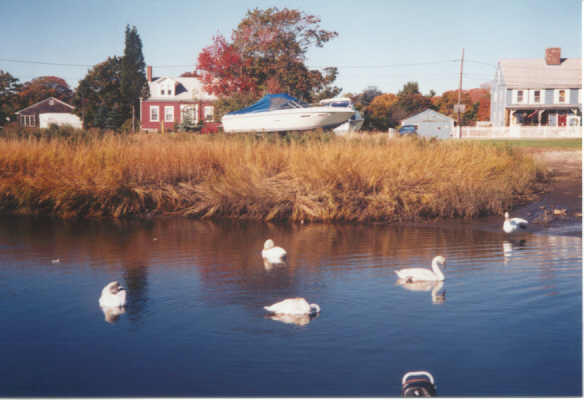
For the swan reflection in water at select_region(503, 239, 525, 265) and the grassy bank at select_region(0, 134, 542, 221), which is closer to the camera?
the swan reflection in water at select_region(503, 239, 525, 265)

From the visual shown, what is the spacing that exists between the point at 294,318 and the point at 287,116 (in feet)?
62.5

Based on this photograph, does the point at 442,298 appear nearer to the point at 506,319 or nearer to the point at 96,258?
the point at 506,319

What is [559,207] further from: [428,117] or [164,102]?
[428,117]

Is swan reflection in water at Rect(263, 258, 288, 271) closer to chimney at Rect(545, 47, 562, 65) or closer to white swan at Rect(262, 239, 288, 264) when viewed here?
white swan at Rect(262, 239, 288, 264)

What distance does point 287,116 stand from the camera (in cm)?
2522

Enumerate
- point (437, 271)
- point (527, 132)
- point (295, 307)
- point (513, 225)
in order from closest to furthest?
point (295, 307) < point (437, 271) < point (513, 225) < point (527, 132)

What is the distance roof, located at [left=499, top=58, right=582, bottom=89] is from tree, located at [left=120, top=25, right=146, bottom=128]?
33.6m

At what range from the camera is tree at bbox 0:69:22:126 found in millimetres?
62447

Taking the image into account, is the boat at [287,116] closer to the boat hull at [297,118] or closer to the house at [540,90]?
the boat hull at [297,118]

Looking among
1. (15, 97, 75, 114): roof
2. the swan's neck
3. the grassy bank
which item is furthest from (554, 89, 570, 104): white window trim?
the swan's neck

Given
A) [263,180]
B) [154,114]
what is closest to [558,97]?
[154,114]

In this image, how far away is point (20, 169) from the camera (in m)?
15.1

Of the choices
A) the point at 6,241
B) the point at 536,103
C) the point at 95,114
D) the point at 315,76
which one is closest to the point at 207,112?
the point at 95,114

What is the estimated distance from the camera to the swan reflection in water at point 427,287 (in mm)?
7688
